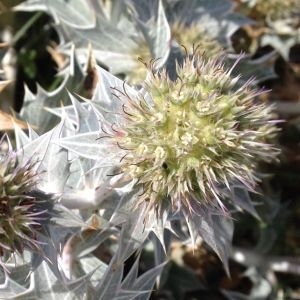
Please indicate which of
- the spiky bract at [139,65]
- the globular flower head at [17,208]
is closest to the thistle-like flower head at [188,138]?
the globular flower head at [17,208]

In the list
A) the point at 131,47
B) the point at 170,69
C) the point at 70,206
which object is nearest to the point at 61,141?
the point at 70,206

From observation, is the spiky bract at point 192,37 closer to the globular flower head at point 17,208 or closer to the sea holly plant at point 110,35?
the sea holly plant at point 110,35

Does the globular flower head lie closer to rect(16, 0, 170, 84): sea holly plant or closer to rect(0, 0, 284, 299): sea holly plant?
rect(0, 0, 284, 299): sea holly plant

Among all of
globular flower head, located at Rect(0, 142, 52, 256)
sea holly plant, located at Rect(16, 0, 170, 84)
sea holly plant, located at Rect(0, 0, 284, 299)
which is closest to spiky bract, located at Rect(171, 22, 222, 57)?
sea holly plant, located at Rect(16, 0, 170, 84)

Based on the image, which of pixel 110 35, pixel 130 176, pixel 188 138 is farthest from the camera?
pixel 110 35

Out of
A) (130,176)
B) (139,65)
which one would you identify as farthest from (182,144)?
(139,65)

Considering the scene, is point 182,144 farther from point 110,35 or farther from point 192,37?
point 110,35

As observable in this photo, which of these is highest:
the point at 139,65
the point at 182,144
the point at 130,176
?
the point at 182,144
